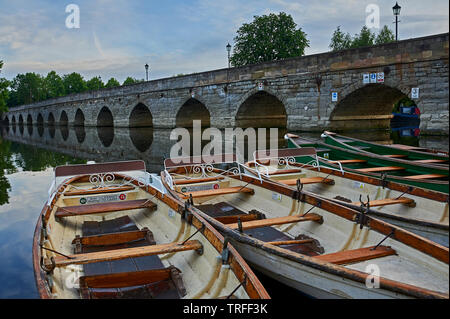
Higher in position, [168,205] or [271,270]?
[168,205]

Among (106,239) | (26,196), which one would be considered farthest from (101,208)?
(26,196)

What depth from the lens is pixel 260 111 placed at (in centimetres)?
2380

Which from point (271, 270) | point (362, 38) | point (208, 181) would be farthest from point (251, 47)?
point (271, 270)

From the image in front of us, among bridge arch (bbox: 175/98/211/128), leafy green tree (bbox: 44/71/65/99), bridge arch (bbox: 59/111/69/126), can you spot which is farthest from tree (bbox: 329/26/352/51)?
leafy green tree (bbox: 44/71/65/99)

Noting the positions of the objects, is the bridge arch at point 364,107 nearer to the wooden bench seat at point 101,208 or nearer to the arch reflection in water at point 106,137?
the arch reflection in water at point 106,137

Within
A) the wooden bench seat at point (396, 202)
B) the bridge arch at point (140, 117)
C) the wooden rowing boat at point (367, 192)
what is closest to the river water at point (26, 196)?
the wooden rowing boat at point (367, 192)

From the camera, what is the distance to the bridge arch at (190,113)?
2689cm

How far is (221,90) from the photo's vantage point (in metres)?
22.5

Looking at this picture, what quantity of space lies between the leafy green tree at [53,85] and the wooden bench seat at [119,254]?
79.3m

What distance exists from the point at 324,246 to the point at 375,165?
13.9 ft

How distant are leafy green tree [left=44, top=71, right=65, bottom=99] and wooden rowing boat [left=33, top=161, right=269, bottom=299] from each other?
77.5m
